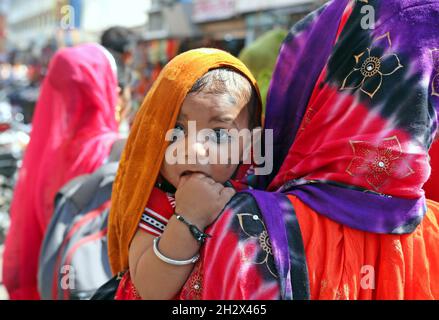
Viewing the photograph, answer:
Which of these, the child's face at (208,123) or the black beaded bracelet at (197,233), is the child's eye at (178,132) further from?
the black beaded bracelet at (197,233)

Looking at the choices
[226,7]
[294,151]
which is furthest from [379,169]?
[226,7]

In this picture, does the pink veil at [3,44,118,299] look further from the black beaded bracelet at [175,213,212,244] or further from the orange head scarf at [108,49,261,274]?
the black beaded bracelet at [175,213,212,244]

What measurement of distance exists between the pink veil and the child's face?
1512mm

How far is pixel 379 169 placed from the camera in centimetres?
94

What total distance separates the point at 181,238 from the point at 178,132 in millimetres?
250

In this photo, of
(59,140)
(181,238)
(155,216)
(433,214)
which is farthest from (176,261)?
(59,140)

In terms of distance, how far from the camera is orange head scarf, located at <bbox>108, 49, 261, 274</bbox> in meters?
1.09

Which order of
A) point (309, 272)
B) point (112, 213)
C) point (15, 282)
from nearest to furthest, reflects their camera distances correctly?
point (309, 272), point (112, 213), point (15, 282)

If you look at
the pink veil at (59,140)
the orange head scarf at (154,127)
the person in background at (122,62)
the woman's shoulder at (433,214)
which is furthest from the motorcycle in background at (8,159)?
the woman's shoulder at (433,214)

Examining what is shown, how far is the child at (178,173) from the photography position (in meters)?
1.00

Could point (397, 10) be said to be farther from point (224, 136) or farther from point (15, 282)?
point (15, 282)

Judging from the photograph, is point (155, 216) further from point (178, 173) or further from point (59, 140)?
point (59, 140)

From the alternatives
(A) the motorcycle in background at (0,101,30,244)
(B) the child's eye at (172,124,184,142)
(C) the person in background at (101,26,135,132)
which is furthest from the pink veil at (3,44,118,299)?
(A) the motorcycle in background at (0,101,30,244)

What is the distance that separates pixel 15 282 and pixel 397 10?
2432 mm
